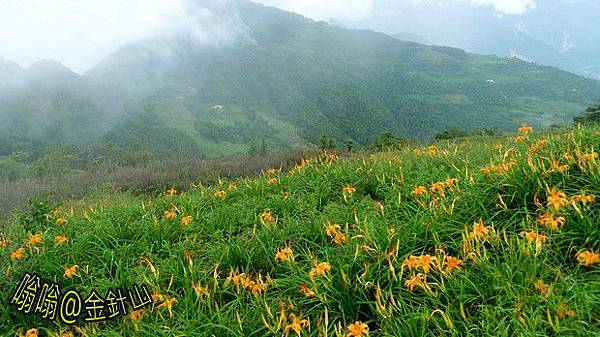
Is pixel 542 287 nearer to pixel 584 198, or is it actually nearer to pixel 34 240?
pixel 584 198

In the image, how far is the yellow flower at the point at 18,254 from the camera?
162 inches

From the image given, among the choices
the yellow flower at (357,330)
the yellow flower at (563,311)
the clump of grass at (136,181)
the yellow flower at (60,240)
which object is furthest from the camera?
the clump of grass at (136,181)

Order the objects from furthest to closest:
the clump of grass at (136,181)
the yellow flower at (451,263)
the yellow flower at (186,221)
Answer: the clump of grass at (136,181) → the yellow flower at (186,221) → the yellow flower at (451,263)

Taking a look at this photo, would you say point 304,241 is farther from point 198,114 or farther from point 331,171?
point 198,114

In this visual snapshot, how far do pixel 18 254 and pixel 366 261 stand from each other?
136 inches

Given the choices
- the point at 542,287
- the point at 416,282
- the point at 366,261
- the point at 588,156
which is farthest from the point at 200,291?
the point at 588,156

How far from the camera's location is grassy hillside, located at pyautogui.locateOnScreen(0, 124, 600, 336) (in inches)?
105

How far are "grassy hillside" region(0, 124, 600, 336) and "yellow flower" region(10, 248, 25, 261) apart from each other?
0.04 metres

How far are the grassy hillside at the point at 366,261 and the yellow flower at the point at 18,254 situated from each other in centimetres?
4

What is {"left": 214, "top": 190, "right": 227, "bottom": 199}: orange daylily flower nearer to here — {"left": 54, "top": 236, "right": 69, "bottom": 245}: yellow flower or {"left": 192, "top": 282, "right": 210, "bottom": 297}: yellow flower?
{"left": 54, "top": 236, "right": 69, "bottom": 245}: yellow flower

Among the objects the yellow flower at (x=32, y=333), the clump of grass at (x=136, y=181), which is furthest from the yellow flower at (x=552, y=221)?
the clump of grass at (x=136, y=181)

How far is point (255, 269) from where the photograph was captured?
4031 millimetres

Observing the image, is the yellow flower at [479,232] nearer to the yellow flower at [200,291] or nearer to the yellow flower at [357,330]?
the yellow flower at [357,330]

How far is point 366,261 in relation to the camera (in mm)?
3404
